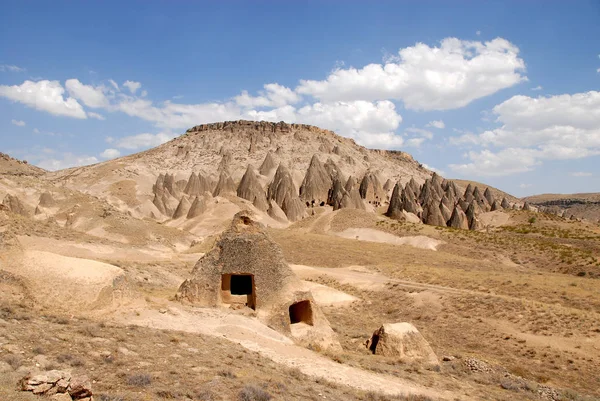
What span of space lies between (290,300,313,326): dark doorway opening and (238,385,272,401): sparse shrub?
714 centimetres

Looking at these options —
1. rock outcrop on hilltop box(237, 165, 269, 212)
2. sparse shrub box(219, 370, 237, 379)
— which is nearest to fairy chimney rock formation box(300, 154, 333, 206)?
rock outcrop on hilltop box(237, 165, 269, 212)

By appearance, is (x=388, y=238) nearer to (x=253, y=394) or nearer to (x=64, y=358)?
(x=253, y=394)

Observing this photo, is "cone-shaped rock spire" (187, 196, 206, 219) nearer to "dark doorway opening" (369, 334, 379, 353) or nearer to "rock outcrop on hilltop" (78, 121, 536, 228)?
"rock outcrop on hilltop" (78, 121, 536, 228)

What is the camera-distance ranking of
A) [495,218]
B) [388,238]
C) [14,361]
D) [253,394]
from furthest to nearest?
[495,218]
[388,238]
[253,394]
[14,361]

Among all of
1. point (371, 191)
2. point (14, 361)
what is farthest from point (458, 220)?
point (14, 361)

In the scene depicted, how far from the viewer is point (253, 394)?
8.39 meters

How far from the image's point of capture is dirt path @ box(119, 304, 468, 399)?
11.7m

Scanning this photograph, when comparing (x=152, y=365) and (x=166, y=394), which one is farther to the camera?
(x=152, y=365)

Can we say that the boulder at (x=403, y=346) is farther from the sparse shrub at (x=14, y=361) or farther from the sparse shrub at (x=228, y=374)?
the sparse shrub at (x=14, y=361)

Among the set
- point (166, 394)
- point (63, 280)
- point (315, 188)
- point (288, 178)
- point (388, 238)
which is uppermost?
point (288, 178)

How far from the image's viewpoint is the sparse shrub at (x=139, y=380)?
7848 mm

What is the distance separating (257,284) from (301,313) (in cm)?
197

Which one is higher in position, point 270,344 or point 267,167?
point 267,167

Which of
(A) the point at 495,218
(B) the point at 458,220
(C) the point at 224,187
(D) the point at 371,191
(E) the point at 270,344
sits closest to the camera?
(E) the point at 270,344
